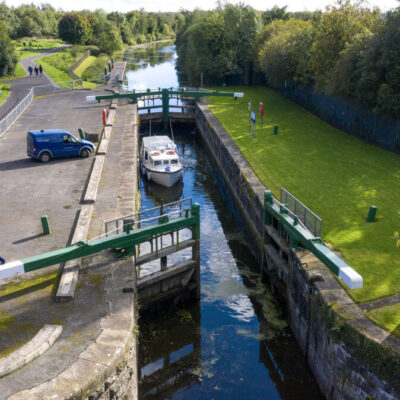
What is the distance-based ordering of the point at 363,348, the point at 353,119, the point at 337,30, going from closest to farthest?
the point at 363,348 → the point at 353,119 → the point at 337,30

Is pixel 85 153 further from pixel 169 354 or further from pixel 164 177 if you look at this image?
pixel 169 354

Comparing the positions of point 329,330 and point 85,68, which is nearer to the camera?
point 329,330

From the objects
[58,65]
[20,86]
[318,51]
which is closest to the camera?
[318,51]

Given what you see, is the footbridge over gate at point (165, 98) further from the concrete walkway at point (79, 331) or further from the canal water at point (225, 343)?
the concrete walkway at point (79, 331)

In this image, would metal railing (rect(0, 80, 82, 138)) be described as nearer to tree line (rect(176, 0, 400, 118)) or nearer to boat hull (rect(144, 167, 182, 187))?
boat hull (rect(144, 167, 182, 187))

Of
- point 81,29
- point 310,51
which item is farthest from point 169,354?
point 81,29

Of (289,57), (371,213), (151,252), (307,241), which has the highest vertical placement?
(289,57)
